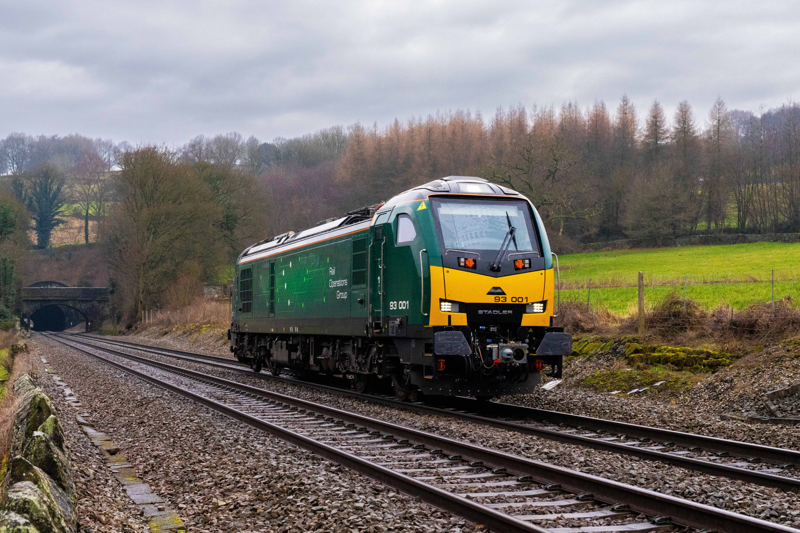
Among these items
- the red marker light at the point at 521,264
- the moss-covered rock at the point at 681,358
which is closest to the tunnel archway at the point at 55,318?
the moss-covered rock at the point at 681,358

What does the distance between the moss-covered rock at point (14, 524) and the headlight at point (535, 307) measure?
29.9ft

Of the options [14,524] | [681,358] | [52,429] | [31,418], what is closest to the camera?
[14,524]

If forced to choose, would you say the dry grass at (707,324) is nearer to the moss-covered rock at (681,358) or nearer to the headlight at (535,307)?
the moss-covered rock at (681,358)

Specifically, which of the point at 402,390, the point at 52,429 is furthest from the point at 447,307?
the point at 52,429

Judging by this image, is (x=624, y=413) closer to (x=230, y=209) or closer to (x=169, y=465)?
(x=169, y=465)

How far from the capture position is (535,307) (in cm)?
1250

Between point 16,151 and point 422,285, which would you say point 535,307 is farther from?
point 16,151

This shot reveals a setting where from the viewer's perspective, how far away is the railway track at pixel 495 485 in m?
5.70

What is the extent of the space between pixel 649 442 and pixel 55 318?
3845 inches

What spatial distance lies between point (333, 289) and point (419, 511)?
958cm

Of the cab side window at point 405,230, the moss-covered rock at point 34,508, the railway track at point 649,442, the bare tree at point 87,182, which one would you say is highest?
the bare tree at point 87,182

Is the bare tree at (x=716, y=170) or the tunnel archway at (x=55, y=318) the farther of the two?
the tunnel archway at (x=55, y=318)

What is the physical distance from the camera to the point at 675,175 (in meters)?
61.3

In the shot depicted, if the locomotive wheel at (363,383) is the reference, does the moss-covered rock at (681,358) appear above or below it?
above
